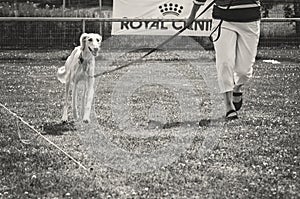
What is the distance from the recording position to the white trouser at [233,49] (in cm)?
804

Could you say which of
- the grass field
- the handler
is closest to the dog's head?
the grass field

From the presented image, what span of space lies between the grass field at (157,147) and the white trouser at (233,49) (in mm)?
503

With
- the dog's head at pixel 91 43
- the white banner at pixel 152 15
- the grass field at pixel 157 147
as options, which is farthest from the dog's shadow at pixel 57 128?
the white banner at pixel 152 15

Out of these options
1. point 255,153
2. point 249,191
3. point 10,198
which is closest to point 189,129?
A: point 255,153

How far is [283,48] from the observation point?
19125 mm

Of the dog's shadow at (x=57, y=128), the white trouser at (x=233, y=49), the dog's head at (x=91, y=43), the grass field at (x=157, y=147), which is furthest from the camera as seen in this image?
the white trouser at (x=233, y=49)

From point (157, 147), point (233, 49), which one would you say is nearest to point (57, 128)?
point (157, 147)

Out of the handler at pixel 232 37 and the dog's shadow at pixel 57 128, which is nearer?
the dog's shadow at pixel 57 128

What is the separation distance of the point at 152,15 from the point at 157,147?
12.5 meters

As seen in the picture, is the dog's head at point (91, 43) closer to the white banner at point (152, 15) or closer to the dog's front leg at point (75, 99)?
the dog's front leg at point (75, 99)

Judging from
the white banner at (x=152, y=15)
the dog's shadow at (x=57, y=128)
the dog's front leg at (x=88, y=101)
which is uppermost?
the dog's front leg at (x=88, y=101)

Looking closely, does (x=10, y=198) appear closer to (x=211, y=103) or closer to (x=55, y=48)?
(x=211, y=103)

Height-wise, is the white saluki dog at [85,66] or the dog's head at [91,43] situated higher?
the dog's head at [91,43]

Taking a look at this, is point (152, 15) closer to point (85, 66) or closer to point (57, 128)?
point (85, 66)
